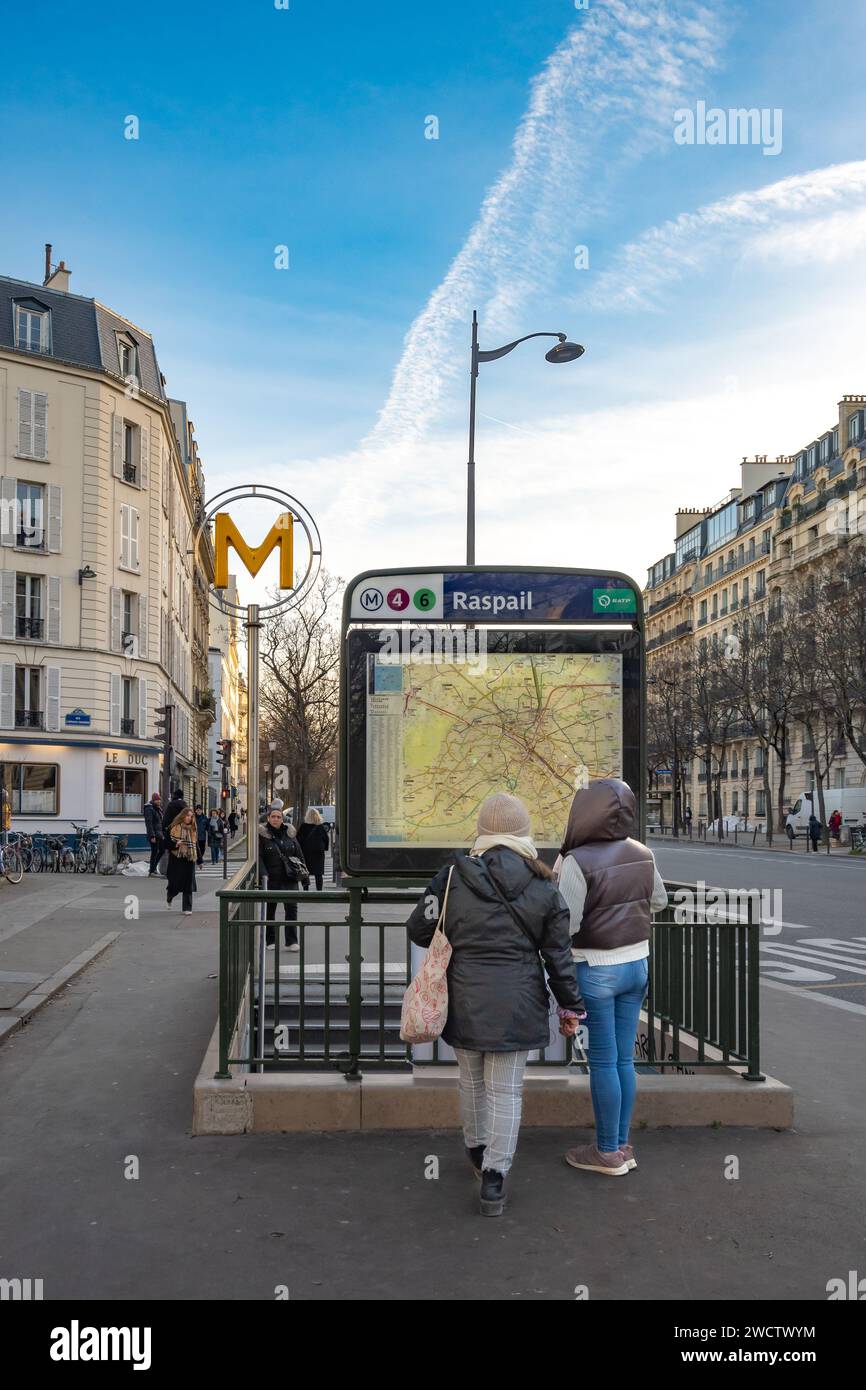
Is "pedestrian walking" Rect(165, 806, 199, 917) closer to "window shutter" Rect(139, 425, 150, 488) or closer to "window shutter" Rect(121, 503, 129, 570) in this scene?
"window shutter" Rect(121, 503, 129, 570)

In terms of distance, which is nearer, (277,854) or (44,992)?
(44,992)

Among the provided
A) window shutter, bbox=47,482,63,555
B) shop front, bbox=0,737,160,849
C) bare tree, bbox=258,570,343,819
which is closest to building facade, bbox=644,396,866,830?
bare tree, bbox=258,570,343,819

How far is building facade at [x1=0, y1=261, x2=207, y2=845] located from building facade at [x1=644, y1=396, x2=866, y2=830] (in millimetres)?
28201

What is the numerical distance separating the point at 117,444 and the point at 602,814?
34.8 m

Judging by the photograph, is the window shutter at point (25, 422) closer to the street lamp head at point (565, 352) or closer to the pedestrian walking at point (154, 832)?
the pedestrian walking at point (154, 832)

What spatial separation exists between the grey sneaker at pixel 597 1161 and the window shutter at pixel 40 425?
33.6m

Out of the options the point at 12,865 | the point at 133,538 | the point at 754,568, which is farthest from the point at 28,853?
the point at 754,568

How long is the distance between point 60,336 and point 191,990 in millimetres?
30723

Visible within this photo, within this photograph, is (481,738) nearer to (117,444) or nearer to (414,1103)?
(414,1103)

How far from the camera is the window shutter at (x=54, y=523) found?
117ft

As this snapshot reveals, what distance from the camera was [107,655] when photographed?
119 feet

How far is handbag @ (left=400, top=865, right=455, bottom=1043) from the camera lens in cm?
495

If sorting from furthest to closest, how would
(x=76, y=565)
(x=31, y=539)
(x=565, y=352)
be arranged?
(x=76, y=565), (x=31, y=539), (x=565, y=352)

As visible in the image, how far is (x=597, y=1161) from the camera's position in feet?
A: 17.4
